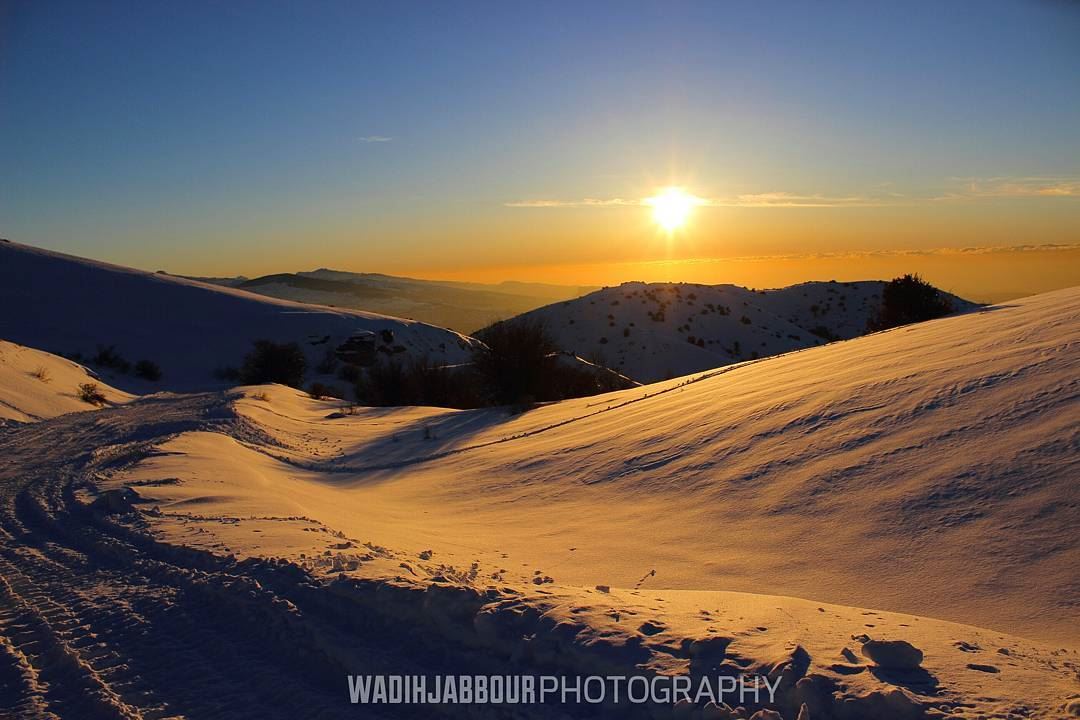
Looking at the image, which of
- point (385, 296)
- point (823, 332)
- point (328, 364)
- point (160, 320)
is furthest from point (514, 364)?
point (385, 296)

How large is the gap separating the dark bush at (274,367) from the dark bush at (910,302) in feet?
73.1

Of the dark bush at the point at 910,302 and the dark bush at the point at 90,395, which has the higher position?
the dark bush at the point at 910,302

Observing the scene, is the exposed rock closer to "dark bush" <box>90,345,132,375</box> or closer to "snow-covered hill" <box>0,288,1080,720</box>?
"snow-covered hill" <box>0,288,1080,720</box>

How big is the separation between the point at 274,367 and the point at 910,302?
76.4 feet

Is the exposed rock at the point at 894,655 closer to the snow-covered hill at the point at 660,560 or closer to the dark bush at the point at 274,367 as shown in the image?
the snow-covered hill at the point at 660,560

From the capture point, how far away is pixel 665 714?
2.75 meters

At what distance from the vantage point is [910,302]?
19.2 m

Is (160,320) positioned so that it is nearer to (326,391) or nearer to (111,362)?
(111,362)

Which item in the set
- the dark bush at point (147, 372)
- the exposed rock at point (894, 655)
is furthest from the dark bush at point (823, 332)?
the exposed rock at point (894, 655)

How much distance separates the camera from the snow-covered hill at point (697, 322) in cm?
3691

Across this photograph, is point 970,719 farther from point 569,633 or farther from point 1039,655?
point 569,633

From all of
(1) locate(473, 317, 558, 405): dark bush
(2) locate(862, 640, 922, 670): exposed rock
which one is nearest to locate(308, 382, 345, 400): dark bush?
(1) locate(473, 317, 558, 405): dark bush

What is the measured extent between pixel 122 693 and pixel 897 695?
10.9 feet

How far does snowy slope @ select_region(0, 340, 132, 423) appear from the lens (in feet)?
49.9
